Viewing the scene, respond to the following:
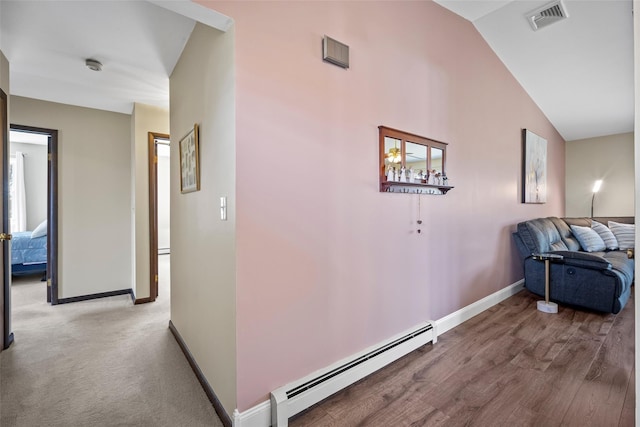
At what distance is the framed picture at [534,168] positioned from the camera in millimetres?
3941

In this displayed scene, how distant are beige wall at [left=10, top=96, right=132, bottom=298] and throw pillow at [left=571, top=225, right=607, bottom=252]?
640 cm

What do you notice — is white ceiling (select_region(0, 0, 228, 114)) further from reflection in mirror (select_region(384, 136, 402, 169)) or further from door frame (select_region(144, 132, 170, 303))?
reflection in mirror (select_region(384, 136, 402, 169))

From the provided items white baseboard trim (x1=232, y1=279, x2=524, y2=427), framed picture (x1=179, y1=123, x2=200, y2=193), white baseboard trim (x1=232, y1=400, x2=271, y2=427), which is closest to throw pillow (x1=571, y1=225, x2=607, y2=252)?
white baseboard trim (x1=232, y1=279, x2=524, y2=427)

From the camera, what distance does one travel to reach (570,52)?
326 centimetres

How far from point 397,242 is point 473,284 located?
138cm

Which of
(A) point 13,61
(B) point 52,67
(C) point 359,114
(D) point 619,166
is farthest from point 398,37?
(D) point 619,166

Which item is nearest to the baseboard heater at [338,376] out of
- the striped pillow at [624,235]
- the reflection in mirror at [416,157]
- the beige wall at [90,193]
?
the reflection in mirror at [416,157]

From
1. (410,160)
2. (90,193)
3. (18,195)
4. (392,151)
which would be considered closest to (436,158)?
(410,160)

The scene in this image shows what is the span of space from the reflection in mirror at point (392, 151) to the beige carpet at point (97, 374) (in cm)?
196

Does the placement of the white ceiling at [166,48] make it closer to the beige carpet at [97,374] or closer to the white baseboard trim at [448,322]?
A: the white baseboard trim at [448,322]

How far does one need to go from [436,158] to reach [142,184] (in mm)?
3326

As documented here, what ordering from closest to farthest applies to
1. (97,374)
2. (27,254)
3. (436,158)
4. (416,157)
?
A: (97,374), (416,157), (436,158), (27,254)

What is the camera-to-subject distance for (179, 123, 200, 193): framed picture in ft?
6.40

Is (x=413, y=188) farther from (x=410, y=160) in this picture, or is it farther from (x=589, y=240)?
(x=589, y=240)
